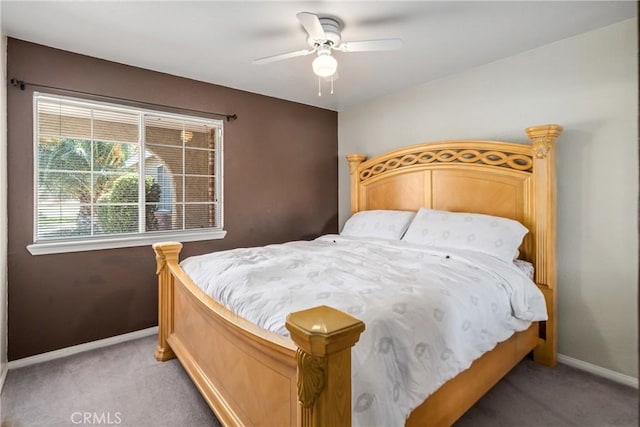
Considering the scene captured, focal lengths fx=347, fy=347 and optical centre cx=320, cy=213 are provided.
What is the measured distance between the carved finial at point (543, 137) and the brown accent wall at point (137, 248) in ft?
7.69

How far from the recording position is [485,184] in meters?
2.87

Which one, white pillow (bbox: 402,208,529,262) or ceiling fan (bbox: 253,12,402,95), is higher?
ceiling fan (bbox: 253,12,402,95)

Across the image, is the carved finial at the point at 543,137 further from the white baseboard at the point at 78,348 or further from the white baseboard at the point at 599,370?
the white baseboard at the point at 78,348

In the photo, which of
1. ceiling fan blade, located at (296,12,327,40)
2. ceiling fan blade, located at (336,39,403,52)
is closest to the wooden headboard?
ceiling fan blade, located at (336,39,403,52)

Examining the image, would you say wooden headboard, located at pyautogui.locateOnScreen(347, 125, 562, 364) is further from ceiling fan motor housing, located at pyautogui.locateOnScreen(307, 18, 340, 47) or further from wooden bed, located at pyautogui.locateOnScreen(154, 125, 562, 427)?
ceiling fan motor housing, located at pyautogui.locateOnScreen(307, 18, 340, 47)

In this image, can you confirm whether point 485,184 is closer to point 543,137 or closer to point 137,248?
point 543,137

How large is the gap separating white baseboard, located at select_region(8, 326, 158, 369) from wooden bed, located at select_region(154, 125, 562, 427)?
0.53 metres

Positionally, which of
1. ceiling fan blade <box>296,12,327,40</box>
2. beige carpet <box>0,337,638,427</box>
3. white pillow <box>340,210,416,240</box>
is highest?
ceiling fan blade <box>296,12,327,40</box>

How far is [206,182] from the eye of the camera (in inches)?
136

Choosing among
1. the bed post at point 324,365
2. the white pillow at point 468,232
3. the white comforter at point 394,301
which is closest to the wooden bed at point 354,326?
the bed post at point 324,365

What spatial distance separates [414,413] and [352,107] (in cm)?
351

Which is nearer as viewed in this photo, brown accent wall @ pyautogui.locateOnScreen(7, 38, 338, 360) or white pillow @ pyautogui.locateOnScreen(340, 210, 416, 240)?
brown accent wall @ pyautogui.locateOnScreen(7, 38, 338, 360)

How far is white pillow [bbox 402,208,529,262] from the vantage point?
240 cm

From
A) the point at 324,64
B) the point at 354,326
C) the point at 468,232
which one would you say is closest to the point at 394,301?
the point at 354,326
